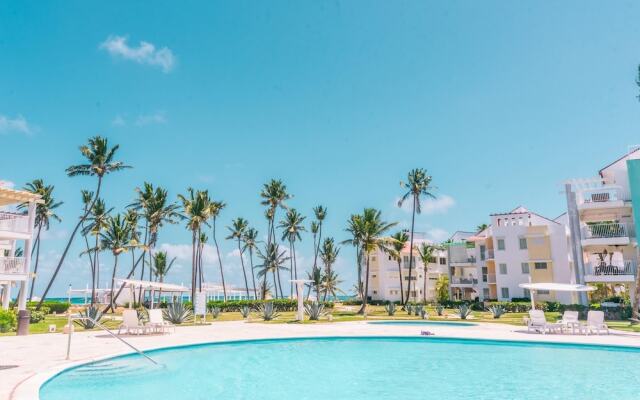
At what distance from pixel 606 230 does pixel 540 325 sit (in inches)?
633

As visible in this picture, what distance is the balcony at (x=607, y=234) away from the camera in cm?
2945

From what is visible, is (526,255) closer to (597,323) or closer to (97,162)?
(597,323)

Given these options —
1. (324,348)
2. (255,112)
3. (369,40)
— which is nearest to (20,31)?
(255,112)

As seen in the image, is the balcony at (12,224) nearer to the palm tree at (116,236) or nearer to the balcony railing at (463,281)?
the palm tree at (116,236)

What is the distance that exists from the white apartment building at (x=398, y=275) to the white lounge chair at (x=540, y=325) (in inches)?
1632

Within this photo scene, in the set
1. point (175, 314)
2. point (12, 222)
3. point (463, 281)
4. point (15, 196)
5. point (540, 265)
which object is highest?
point (15, 196)

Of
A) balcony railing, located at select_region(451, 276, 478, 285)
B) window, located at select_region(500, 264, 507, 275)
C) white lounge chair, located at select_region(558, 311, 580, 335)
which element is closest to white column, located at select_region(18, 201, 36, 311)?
white lounge chair, located at select_region(558, 311, 580, 335)

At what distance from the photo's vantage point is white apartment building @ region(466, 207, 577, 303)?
4069 centimetres

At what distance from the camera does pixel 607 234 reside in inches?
Answer: 1182

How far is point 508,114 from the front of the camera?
74.8 ft

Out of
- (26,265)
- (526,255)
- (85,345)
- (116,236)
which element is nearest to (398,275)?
(526,255)

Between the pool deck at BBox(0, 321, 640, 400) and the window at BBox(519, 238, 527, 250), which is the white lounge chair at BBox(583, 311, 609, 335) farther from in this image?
the window at BBox(519, 238, 527, 250)

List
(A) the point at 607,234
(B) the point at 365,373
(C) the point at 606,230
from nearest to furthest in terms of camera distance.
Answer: (B) the point at 365,373
(A) the point at 607,234
(C) the point at 606,230

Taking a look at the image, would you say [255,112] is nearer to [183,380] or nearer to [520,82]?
[520,82]
